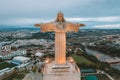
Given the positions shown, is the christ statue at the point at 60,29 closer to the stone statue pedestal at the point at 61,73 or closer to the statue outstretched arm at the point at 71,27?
the statue outstretched arm at the point at 71,27

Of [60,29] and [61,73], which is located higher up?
[60,29]

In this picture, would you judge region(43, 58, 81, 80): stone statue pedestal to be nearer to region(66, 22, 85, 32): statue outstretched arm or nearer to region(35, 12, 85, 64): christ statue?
region(35, 12, 85, 64): christ statue

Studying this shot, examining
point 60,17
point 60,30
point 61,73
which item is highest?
point 60,17

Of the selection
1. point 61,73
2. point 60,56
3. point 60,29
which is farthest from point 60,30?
point 61,73

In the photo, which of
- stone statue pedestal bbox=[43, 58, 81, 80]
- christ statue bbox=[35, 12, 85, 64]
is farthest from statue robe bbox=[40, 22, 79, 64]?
stone statue pedestal bbox=[43, 58, 81, 80]

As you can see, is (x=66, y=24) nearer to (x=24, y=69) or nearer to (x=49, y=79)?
(x=49, y=79)

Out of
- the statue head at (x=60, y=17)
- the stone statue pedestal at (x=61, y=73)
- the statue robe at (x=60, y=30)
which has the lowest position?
the stone statue pedestal at (x=61, y=73)

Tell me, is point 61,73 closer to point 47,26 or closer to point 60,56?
point 60,56

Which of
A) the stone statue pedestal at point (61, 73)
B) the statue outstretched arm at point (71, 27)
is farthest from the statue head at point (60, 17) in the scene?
the stone statue pedestal at point (61, 73)

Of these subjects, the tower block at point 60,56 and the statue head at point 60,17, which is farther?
the statue head at point 60,17
